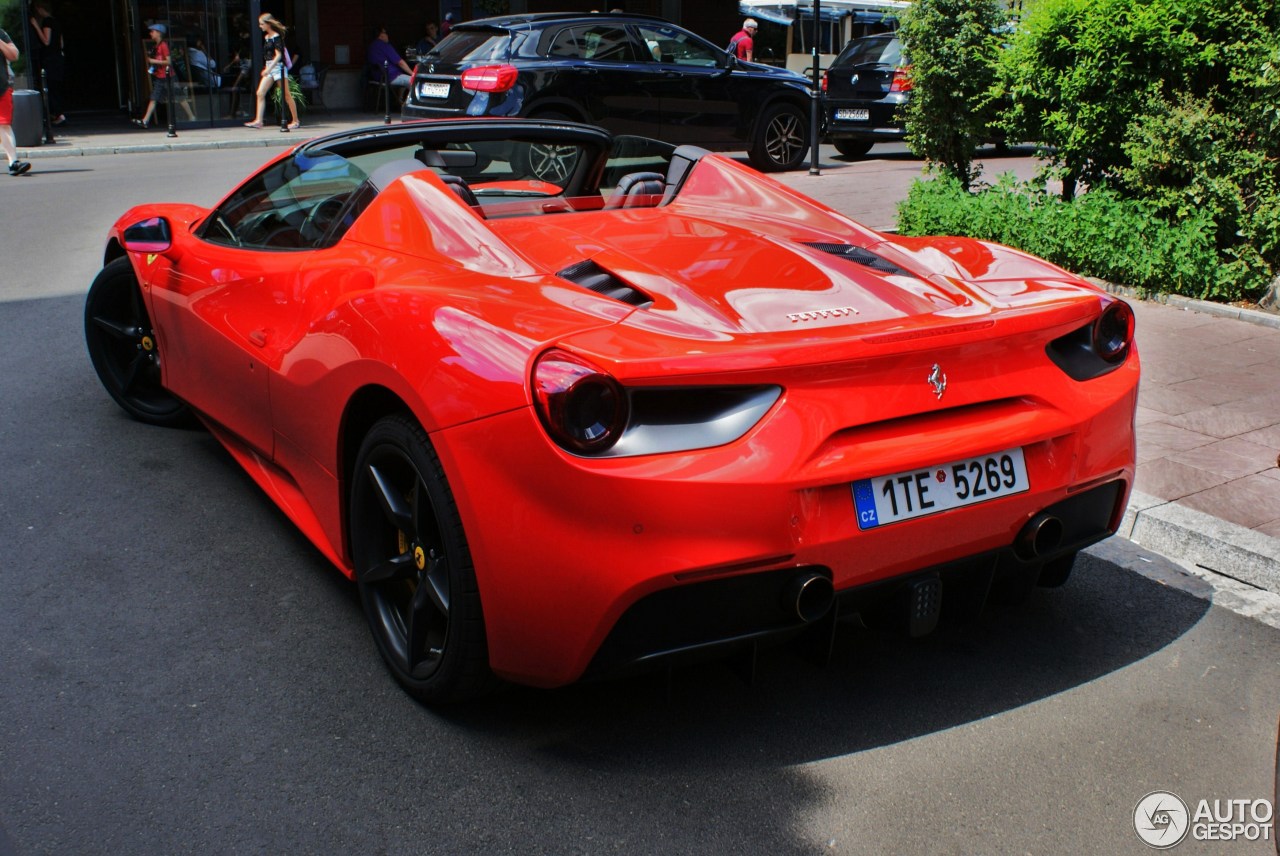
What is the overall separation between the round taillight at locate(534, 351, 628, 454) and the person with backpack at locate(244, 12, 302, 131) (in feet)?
66.2

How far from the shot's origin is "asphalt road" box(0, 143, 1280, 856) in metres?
2.79

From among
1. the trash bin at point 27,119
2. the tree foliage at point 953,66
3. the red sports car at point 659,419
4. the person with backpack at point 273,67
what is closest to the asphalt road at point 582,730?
the red sports car at point 659,419

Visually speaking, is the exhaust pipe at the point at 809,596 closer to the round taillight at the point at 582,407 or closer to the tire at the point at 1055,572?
the round taillight at the point at 582,407

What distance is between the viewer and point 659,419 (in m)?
2.73

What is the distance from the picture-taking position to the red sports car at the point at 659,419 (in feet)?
8.86

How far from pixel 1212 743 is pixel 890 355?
50.9 inches

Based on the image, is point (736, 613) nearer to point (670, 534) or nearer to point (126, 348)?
point (670, 534)

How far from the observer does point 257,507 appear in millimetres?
4730

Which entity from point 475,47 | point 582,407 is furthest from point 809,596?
point 475,47

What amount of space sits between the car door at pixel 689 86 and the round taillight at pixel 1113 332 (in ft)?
37.9

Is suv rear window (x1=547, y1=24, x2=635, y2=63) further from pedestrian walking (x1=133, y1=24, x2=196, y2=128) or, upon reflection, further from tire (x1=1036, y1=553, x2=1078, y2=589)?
tire (x1=1036, y1=553, x2=1078, y2=589)

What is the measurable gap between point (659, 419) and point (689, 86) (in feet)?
41.9

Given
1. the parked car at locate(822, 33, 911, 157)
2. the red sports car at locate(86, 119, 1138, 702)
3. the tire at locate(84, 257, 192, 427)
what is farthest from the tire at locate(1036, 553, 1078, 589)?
the parked car at locate(822, 33, 911, 157)

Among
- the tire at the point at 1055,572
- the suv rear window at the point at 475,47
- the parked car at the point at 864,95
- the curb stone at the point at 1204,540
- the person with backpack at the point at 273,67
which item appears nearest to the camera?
the tire at the point at 1055,572
